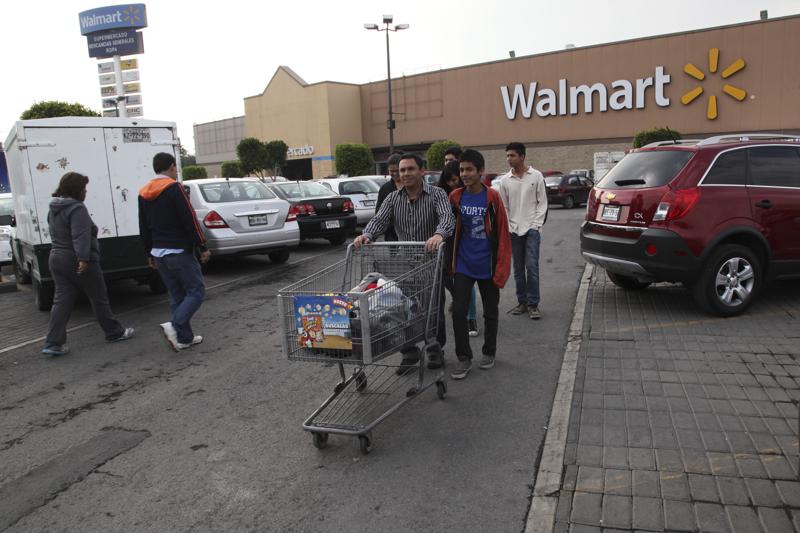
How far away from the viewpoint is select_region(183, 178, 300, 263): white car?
10.8 m

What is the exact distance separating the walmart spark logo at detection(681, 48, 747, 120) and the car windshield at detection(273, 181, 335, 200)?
100ft

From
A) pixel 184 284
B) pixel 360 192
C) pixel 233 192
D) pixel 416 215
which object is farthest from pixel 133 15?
pixel 416 215

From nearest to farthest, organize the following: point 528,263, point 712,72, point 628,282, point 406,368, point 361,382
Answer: point 361,382 → point 406,368 → point 528,263 → point 628,282 → point 712,72

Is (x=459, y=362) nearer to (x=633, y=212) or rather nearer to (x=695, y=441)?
(x=695, y=441)

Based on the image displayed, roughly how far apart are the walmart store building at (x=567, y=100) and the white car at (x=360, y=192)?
2802 cm

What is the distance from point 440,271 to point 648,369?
1906 millimetres

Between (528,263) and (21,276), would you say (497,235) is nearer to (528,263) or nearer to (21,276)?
(528,263)

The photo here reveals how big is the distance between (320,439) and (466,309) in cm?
167

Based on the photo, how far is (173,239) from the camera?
20.7 feet

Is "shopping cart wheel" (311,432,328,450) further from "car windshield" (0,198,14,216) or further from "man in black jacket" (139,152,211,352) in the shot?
"car windshield" (0,198,14,216)

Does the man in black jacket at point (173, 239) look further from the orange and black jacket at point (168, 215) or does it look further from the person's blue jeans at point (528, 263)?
the person's blue jeans at point (528, 263)

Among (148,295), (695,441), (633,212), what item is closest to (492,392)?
(695,441)

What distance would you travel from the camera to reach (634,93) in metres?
38.9

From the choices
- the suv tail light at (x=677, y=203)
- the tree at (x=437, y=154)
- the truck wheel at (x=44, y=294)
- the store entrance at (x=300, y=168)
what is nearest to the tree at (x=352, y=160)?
the tree at (x=437, y=154)
